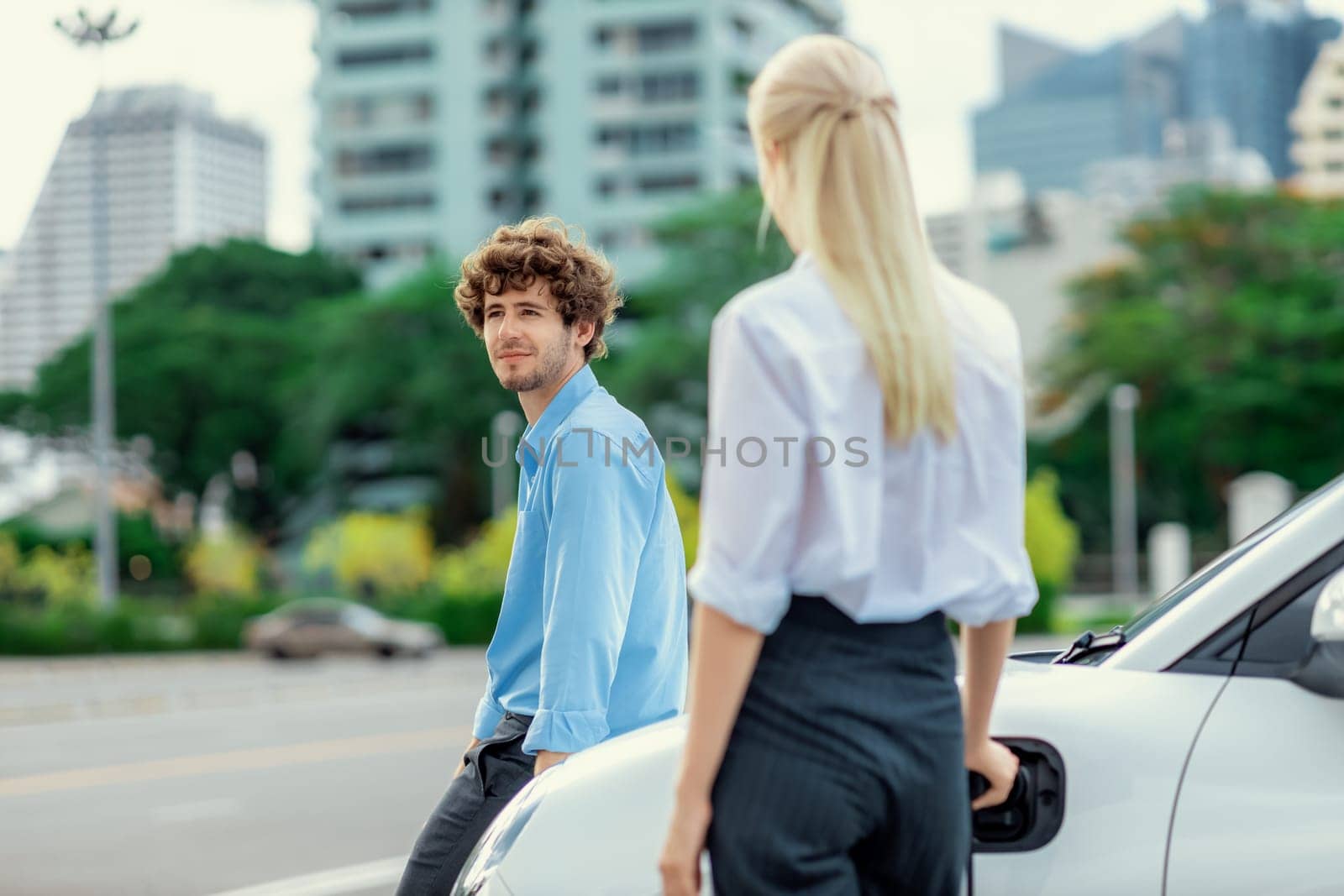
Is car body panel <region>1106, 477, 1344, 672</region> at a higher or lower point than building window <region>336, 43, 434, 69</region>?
lower

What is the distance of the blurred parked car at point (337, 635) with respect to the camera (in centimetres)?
3466

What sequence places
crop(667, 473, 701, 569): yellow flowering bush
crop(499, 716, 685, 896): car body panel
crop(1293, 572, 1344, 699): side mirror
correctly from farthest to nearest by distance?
crop(667, 473, 701, 569): yellow flowering bush → crop(499, 716, 685, 896): car body panel → crop(1293, 572, 1344, 699): side mirror

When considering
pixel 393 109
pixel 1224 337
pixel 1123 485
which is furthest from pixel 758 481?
pixel 393 109

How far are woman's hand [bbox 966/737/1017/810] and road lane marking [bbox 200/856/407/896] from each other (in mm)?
5784

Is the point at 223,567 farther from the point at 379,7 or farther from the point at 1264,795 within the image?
the point at 1264,795

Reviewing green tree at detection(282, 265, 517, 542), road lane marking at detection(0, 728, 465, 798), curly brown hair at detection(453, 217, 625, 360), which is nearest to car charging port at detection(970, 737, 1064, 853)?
curly brown hair at detection(453, 217, 625, 360)

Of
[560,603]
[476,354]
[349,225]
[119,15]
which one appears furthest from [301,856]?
[349,225]

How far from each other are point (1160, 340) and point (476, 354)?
21.8 m

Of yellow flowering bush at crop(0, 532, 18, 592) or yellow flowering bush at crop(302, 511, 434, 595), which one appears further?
yellow flowering bush at crop(302, 511, 434, 595)

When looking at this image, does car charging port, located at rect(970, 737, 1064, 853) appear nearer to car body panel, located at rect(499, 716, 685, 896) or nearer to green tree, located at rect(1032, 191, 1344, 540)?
car body panel, located at rect(499, 716, 685, 896)

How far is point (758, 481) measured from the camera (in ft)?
6.09

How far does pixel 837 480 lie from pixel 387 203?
77.4 meters

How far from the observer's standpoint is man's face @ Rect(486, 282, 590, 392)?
295 centimetres

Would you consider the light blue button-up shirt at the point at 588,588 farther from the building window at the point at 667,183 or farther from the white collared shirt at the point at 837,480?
the building window at the point at 667,183
